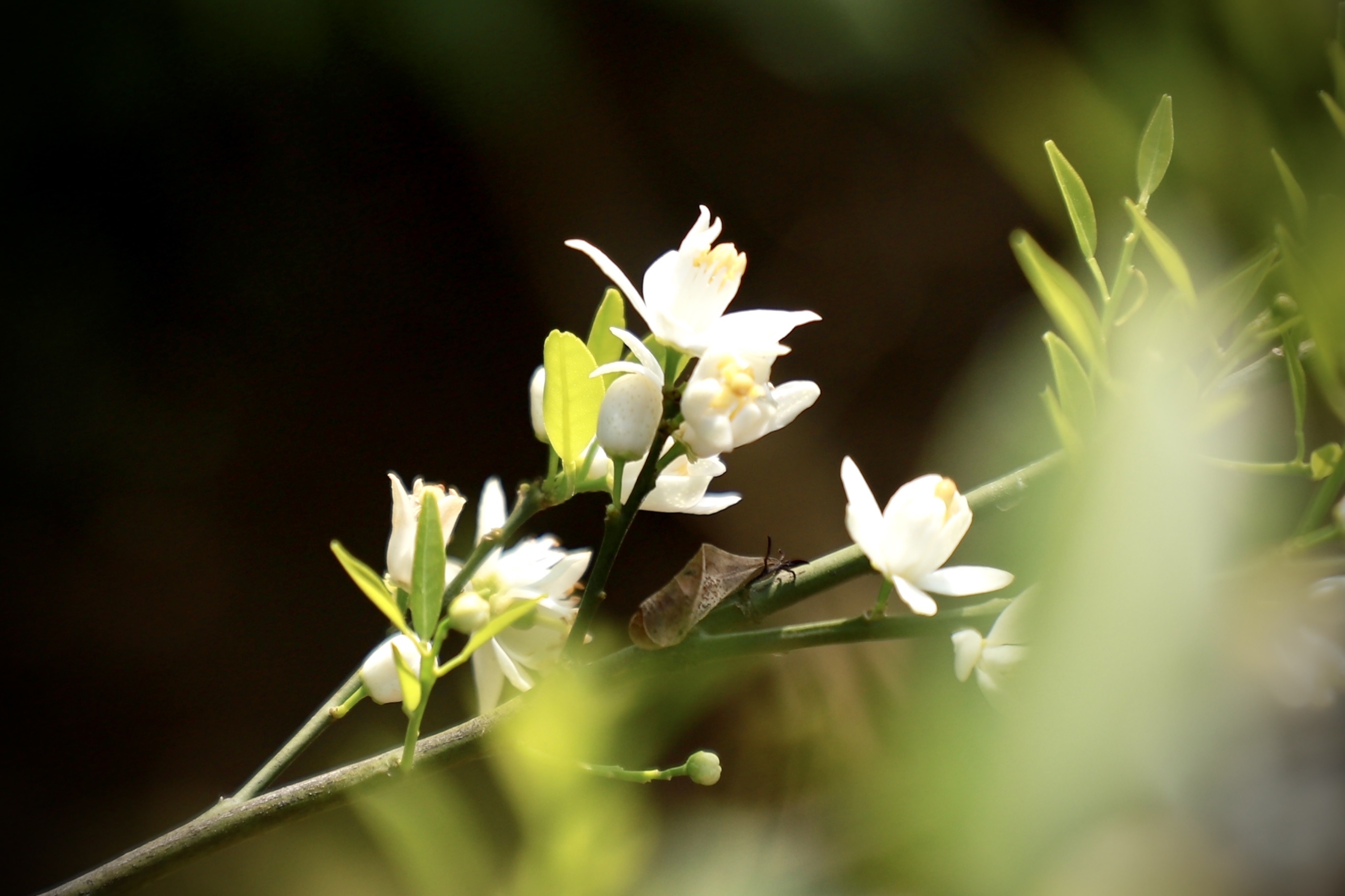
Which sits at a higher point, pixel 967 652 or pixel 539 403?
pixel 539 403

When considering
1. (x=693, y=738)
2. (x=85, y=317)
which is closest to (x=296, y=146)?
(x=85, y=317)

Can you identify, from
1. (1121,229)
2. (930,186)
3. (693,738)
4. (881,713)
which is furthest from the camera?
(930,186)

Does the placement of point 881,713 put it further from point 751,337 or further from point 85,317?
point 85,317

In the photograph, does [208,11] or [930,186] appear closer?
[208,11]

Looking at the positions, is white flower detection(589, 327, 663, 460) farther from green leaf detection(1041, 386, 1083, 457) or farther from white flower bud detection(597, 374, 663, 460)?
green leaf detection(1041, 386, 1083, 457)

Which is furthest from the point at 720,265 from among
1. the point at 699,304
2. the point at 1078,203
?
the point at 1078,203

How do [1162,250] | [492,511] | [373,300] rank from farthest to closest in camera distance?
[373,300]
[492,511]
[1162,250]

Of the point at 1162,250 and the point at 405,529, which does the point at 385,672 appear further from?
the point at 1162,250
